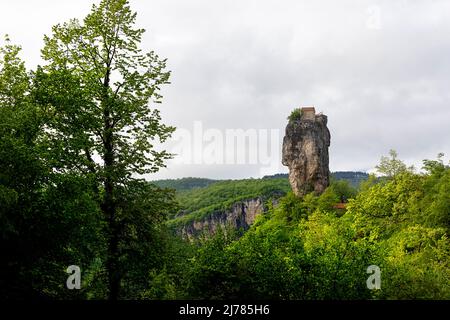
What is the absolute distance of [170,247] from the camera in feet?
77.4

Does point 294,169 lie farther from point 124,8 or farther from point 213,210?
point 213,210

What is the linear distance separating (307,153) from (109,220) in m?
71.2

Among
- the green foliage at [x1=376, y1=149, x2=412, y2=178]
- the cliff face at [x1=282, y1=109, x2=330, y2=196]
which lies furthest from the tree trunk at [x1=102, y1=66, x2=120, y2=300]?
the cliff face at [x1=282, y1=109, x2=330, y2=196]

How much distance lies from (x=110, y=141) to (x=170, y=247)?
226 inches

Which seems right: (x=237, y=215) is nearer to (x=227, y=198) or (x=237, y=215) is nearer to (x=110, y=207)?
(x=227, y=198)

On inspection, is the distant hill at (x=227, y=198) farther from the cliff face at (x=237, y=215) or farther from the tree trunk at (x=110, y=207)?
the tree trunk at (x=110, y=207)

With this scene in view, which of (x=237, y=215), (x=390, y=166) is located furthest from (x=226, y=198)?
(x=390, y=166)

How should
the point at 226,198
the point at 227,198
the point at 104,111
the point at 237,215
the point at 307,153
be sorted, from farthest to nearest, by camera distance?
the point at 226,198
the point at 227,198
the point at 237,215
the point at 307,153
the point at 104,111

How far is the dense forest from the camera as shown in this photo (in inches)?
728

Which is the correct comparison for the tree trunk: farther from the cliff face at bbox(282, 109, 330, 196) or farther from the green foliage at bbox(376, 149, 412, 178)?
the cliff face at bbox(282, 109, 330, 196)

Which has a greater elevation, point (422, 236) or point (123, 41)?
point (123, 41)

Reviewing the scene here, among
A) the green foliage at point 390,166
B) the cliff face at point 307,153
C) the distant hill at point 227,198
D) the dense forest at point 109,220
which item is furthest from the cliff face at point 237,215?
the dense forest at point 109,220

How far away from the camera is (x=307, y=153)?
91.2m
